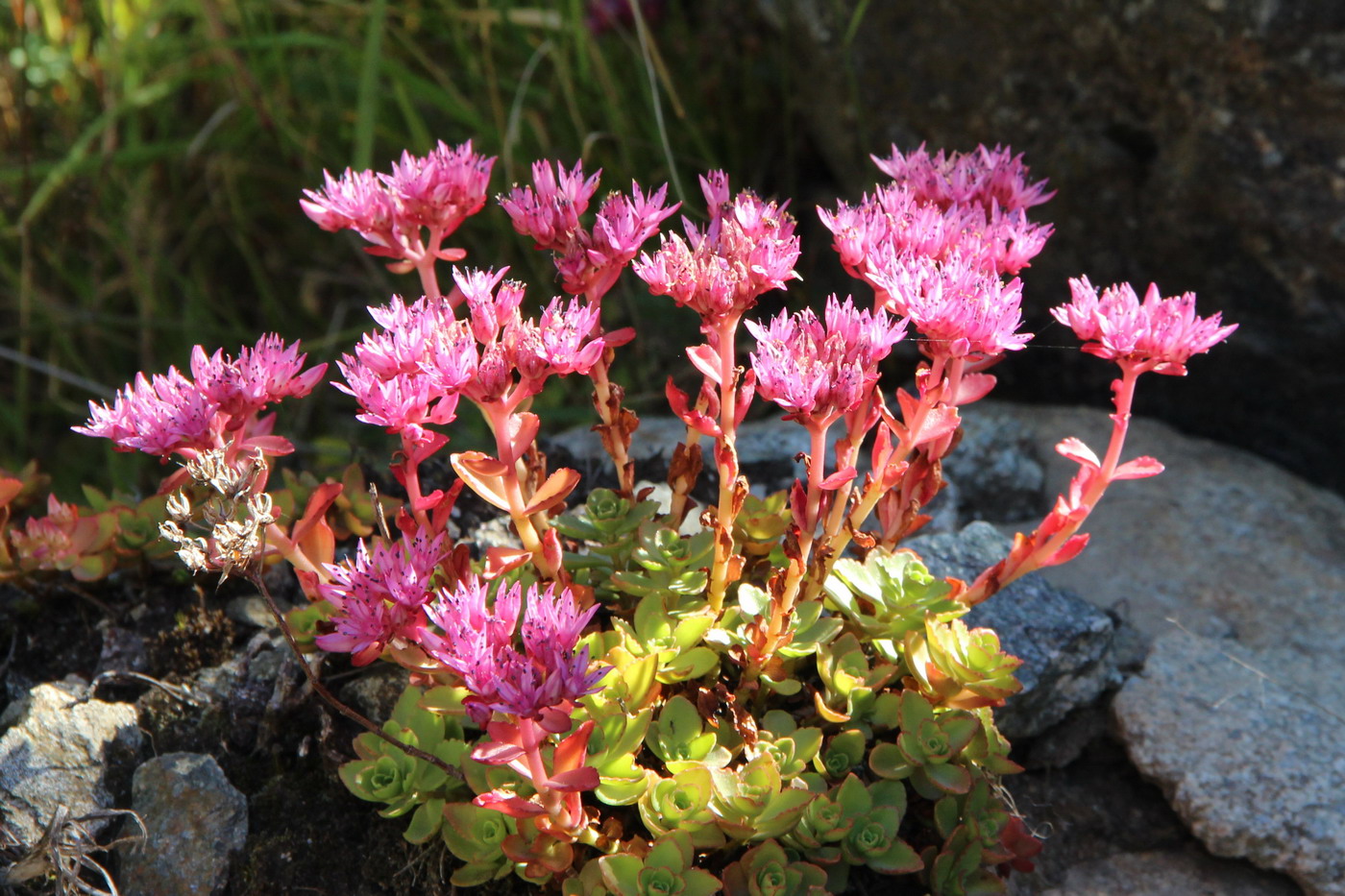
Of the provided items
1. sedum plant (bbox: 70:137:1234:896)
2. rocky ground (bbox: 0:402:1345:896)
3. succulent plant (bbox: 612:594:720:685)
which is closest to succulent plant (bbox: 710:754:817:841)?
sedum plant (bbox: 70:137:1234:896)

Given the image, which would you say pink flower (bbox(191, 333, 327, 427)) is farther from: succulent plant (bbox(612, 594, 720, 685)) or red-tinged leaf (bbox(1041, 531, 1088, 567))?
red-tinged leaf (bbox(1041, 531, 1088, 567))

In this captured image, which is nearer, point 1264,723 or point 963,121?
point 1264,723

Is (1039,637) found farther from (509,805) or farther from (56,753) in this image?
(56,753)

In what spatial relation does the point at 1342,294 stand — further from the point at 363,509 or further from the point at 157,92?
the point at 157,92

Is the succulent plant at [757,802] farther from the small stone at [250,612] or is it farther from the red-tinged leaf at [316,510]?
the small stone at [250,612]

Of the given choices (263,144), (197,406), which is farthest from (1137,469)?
(263,144)

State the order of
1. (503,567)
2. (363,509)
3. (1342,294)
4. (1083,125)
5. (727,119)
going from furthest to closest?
1. (727,119)
2. (1083,125)
3. (1342,294)
4. (363,509)
5. (503,567)

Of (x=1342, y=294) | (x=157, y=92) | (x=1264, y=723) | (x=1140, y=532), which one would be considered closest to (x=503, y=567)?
(x=1264, y=723)

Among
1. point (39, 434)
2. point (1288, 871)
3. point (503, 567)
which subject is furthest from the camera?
point (39, 434)
